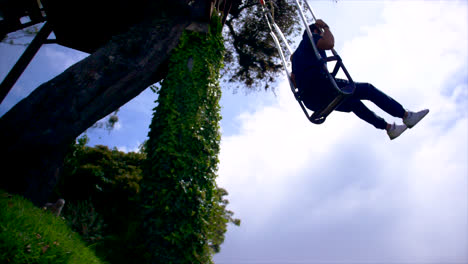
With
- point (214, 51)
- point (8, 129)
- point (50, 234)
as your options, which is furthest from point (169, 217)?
point (214, 51)

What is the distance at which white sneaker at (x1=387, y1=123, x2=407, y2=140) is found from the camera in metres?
5.39

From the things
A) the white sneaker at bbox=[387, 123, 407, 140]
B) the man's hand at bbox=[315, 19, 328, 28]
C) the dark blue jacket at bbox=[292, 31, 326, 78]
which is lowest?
the white sneaker at bbox=[387, 123, 407, 140]

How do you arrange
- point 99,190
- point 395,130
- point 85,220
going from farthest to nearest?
point 99,190 → point 85,220 → point 395,130

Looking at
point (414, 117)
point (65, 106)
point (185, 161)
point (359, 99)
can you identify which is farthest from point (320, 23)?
point (65, 106)

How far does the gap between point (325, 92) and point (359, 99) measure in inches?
31.8

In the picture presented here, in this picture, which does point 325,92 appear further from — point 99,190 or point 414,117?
point 99,190

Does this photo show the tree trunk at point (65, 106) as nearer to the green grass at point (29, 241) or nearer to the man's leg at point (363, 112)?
the green grass at point (29, 241)

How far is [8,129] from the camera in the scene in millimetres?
4000

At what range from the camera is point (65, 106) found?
4.25m

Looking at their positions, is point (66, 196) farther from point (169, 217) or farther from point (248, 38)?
point (248, 38)

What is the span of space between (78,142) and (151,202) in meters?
5.47

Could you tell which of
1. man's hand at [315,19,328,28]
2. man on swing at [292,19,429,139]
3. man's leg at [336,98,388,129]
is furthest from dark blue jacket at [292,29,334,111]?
man's leg at [336,98,388,129]

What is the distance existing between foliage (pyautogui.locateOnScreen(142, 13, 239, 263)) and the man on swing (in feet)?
5.26

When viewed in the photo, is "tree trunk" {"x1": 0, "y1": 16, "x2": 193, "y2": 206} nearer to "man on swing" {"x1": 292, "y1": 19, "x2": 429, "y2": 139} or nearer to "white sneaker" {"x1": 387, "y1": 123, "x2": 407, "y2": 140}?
"man on swing" {"x1": 292, "y1": 19, "x2": 429, "y2": 139}
